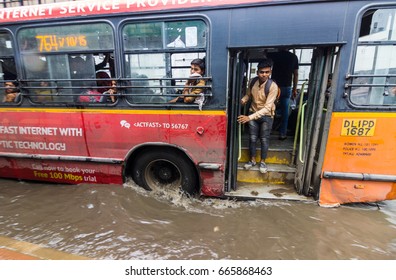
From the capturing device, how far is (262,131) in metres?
3.63

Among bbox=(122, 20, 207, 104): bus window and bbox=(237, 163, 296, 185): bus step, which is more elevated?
bbox=(122, 20, 207, 104): bus window

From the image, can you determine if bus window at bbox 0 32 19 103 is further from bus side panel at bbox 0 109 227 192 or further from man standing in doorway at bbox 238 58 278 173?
man standing in doorway at bbox 238 58 278 173

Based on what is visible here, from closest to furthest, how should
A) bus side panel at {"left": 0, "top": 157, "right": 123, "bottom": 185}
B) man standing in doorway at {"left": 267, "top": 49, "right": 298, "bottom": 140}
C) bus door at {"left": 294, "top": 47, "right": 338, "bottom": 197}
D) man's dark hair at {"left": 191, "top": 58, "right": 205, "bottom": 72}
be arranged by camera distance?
bus door at {"left": 294, "top": 47, "right": 338, "bottom": 197}
man's dark hair at {"left": 191, "top": 58, "right": 205, "bottom": 72}
bus side panel at {"left": 0, "top": 157, "right": 123, "bottom": 185}
man standing in doorway at {"left": 267, "top": 49, "right": 298, "bottom": 140}

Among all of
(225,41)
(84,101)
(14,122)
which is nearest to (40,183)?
(14,122)

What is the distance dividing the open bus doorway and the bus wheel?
0.60 metres

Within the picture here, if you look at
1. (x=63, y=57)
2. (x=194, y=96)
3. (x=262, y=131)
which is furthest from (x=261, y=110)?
(x=63, y=57)

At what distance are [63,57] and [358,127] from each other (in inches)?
159

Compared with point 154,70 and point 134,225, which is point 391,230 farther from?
point 154,70

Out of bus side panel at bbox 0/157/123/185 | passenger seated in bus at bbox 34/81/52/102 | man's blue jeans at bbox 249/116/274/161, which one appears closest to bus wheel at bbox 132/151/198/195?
bus side panel at bbox 0/157/123/185

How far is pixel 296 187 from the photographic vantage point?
3.55m

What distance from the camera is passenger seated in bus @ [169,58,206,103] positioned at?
3.12 meters

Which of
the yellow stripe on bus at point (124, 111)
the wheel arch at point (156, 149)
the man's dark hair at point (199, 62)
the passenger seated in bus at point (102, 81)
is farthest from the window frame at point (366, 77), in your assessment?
the passenger seated in bus at point (102, 81)

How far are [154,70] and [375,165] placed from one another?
308 cm

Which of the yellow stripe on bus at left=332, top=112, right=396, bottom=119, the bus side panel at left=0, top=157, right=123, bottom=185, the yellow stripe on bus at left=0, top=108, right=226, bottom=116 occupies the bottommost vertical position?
the bus side panel at left=0, top=157, right=123, bottom=185
